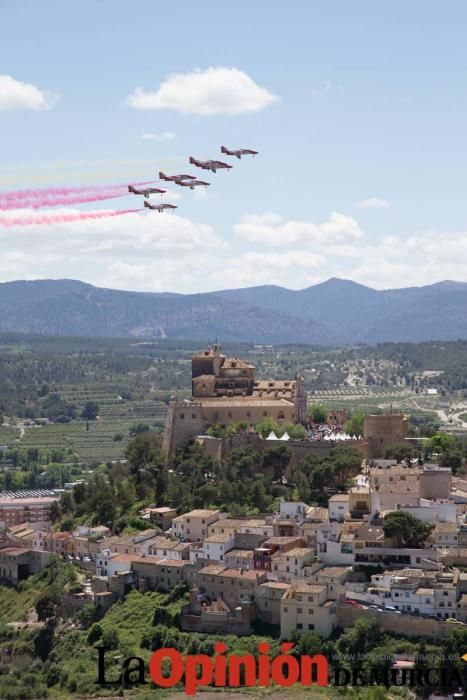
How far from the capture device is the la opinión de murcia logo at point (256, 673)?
3912cm

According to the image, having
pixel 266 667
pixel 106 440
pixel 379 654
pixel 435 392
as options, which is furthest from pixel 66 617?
pixel 435 392

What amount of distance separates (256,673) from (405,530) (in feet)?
24.4

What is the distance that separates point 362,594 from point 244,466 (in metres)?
13.6

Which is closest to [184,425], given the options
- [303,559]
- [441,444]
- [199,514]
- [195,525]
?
[199,514]

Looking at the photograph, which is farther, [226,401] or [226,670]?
[226,401]

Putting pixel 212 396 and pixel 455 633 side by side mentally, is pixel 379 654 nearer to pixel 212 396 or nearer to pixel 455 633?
pixel 455 633

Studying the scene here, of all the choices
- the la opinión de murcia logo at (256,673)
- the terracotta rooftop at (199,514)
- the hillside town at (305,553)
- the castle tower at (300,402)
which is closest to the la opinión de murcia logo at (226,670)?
the la opinión de murcia logo at (256,673)

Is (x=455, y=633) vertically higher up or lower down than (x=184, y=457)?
lower down

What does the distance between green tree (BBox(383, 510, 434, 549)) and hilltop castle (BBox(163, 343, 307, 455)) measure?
1579 centimetres

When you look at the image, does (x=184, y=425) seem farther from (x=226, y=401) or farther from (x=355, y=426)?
(x=355, y=426)

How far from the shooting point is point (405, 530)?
45.3 m

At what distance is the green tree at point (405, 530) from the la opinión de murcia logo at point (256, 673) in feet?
18.9

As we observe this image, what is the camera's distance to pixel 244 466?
55812 millimetres

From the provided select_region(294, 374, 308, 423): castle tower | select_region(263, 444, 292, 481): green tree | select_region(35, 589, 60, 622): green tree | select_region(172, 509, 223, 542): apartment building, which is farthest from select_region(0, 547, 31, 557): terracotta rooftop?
select_region(294, 374, 308, 423): castle tower
